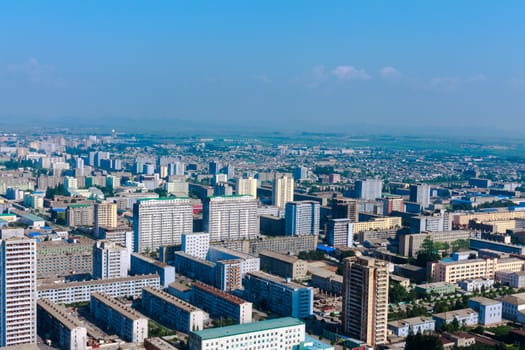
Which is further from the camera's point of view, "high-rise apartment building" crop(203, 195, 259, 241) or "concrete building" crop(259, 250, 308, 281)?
"high-rise apartment building" crop(203, 195, 259, 241)

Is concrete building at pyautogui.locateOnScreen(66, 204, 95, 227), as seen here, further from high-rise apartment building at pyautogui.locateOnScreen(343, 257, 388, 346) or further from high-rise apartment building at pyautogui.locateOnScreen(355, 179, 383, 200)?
high-rise apartment building at pyautogui.locateOnScreen(343, 257, 388, 346)

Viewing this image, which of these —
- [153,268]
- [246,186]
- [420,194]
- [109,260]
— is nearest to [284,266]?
[153,268]

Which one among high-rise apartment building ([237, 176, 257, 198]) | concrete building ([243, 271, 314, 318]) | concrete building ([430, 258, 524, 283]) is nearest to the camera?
concrete building ([243, 271, 314, 318])

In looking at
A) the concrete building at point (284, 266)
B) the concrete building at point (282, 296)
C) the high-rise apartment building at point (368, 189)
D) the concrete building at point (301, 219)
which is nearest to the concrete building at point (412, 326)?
the concrete building at point (282, 296)

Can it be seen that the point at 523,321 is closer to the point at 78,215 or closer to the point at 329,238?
the point at 329,238

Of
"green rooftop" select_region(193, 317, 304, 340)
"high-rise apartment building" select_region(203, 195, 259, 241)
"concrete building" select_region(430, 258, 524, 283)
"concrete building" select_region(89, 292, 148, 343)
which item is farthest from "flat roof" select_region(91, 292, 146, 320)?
"concrete building" select_region(430, 258, 524, 283)

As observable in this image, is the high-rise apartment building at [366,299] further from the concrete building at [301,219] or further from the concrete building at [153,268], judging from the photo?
the concrete building at [301,219]

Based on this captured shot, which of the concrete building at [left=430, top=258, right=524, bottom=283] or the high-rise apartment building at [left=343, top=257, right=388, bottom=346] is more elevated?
the high-rise apartment building at [left=343, top=257, right=388, bottom=346]
